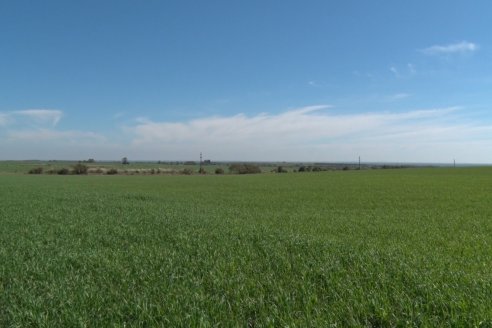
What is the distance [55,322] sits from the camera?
509 centimetres

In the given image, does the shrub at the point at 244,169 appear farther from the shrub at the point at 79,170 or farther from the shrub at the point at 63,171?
the shrub at the point at 63,171

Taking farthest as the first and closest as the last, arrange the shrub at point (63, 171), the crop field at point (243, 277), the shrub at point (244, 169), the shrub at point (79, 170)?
the shrub at point (244, 169) → the shrub at point (79, 170) → the shrub at point (63, 171) → the crop field at point (243, 277)

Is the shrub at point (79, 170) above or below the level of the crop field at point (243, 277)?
above

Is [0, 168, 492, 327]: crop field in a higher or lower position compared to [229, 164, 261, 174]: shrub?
lower

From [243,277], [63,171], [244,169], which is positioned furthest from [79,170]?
[243,277]

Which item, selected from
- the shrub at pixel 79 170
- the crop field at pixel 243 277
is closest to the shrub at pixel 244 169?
the shrub at pixel 79 170

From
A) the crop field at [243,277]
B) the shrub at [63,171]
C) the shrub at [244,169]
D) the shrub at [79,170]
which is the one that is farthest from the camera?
the shrub at [244,169]

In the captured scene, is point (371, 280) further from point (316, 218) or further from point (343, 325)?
point (316, 218)

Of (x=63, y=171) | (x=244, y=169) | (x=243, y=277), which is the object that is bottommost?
(x=243, y=277)

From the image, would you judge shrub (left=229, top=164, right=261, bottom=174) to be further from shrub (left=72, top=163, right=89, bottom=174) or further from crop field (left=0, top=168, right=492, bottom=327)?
crop field (left=0, top=168, right=492, bottom=327)

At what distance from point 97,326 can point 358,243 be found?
24.4 feet

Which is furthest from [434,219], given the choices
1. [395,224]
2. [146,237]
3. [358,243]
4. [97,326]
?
[97,326]

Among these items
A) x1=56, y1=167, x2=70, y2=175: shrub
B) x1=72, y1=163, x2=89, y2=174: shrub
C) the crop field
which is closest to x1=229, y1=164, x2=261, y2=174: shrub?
x1=72, y1=163, x2=89, y2=174: shrub

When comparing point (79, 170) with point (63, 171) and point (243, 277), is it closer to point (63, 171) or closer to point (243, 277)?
point (63, 171)
